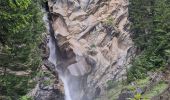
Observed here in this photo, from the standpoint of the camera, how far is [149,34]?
37.9 meters

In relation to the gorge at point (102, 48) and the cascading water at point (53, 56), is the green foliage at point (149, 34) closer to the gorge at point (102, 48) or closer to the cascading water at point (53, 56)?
the gorge at point (102, 48)

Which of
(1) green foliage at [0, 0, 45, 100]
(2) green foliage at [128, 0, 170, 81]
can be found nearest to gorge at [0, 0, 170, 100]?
(2) green foliage at [128, 0, 170, 81]

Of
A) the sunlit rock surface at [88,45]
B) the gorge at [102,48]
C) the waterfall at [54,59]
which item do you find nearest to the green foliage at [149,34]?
the gorge at [102,48]

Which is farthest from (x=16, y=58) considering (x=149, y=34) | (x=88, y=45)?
(x=149, y=34)

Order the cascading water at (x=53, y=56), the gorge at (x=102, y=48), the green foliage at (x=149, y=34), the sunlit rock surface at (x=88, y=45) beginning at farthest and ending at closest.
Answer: the green foliage at (x=149, y=34) < the sunlit rock surface at (x=88, y=45) < the cascading water at (x=53, y=56) < the gorge at (x=102, y=48)

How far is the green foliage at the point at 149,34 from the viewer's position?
34.5m

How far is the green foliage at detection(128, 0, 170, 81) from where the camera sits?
34531mm

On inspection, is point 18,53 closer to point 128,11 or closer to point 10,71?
point 10,71

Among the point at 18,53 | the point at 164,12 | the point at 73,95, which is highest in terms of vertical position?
the point at 164,12

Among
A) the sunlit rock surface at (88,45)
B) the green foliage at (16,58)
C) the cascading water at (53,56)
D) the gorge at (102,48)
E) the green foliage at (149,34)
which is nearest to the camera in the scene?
the green foliage at (16,58)

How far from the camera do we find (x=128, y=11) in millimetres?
40312

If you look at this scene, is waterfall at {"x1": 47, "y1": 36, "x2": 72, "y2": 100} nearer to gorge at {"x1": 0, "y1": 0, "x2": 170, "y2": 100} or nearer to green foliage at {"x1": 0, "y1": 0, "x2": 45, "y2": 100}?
gorge at {"x1": 0, "y1": 0, "x2": 170, "y2": 100}

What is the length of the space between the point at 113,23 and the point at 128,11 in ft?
10.1

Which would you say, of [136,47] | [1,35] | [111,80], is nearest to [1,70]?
[1,35]
